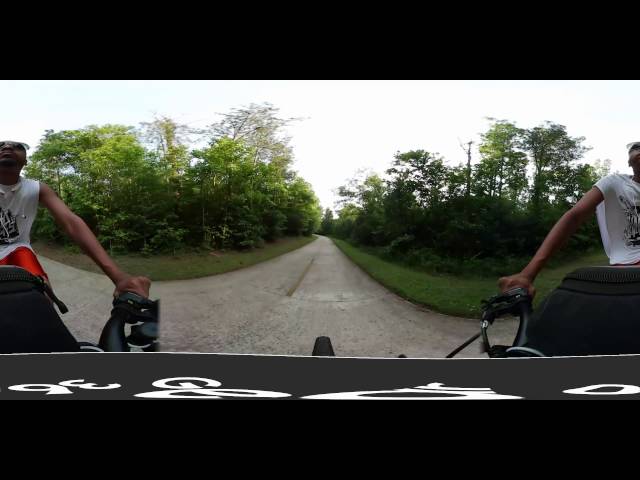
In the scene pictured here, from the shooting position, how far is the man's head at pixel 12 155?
1.23 meters

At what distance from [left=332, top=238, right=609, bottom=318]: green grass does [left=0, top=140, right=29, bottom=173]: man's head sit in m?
1.57

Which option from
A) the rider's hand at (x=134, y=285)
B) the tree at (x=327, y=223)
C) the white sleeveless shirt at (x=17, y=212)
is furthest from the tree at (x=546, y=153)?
the white sleeveless shirt at (x=17, y=212)

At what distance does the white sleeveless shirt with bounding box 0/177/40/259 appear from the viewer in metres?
1.25

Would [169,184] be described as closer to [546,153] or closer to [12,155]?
[12,155]

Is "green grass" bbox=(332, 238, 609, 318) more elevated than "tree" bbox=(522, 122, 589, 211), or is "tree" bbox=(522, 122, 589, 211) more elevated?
"tree" bbox=(522, 122, 589, 211)

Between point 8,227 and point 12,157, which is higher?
point 12,157

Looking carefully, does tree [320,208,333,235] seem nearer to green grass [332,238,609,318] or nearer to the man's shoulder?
green grass [332,238,609,318]

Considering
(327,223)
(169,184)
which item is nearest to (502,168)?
(327,223)

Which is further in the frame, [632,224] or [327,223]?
[327,223]

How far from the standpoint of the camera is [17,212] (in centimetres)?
127

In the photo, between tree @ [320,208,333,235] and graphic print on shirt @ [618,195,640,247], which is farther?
tree @ [320,208,333,235]

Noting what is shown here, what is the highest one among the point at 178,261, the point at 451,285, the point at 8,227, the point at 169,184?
the point at 169,184

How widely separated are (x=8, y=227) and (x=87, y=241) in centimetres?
33

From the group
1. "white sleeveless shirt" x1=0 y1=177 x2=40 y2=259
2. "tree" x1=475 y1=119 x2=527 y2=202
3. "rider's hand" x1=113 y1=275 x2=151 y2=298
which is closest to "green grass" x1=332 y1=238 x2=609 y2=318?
"tree" x1=475 y1=119 x2=527 y2=202
